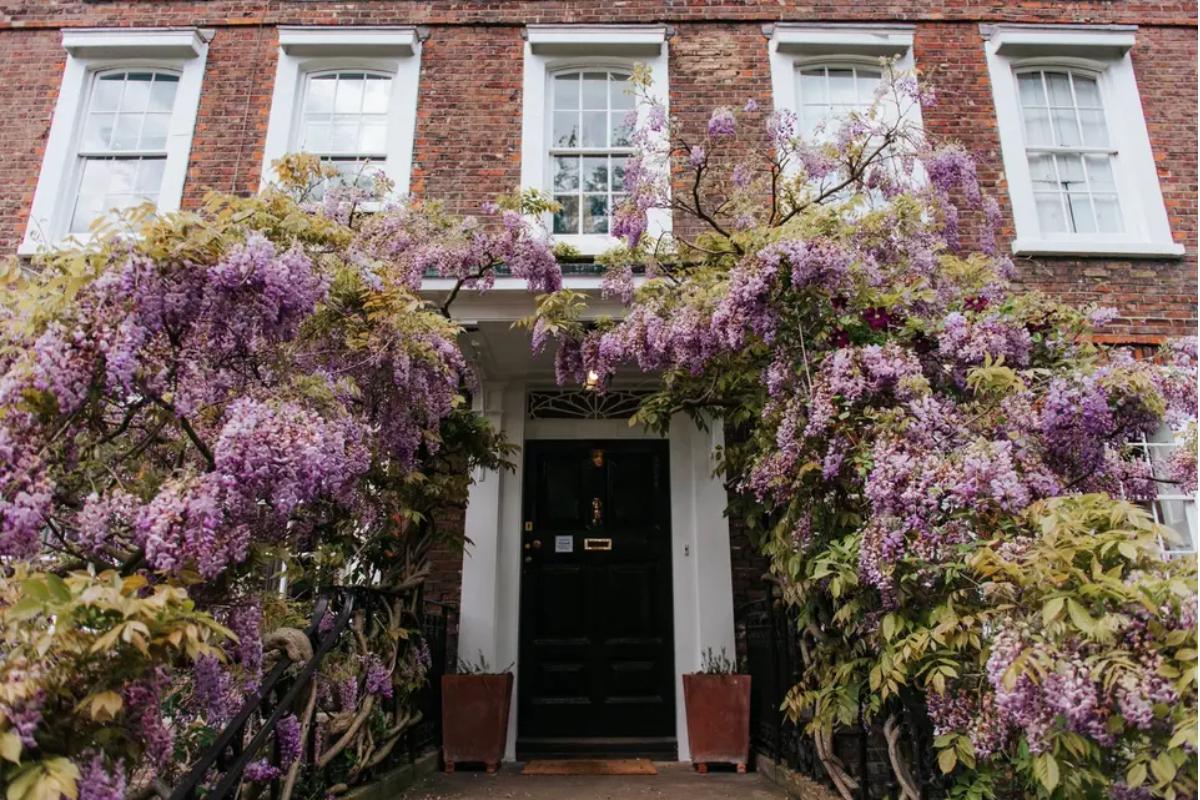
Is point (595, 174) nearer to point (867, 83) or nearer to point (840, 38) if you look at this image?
point (840, 38)

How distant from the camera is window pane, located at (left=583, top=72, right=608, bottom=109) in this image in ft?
23.2

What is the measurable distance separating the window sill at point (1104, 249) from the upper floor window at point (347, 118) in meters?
5.54

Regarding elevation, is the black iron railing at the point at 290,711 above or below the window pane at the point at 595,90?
below

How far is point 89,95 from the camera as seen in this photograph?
710 centimetres

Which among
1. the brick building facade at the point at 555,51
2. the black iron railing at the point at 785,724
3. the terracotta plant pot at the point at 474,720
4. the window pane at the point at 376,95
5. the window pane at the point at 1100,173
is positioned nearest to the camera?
the black iron railing at the point at 785,724

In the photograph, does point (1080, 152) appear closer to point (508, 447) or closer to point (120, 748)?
point (508, 447)

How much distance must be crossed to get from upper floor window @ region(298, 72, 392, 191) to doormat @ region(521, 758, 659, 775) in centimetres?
503

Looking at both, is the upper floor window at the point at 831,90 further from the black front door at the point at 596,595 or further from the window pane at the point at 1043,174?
the black front door at the point at 596,595

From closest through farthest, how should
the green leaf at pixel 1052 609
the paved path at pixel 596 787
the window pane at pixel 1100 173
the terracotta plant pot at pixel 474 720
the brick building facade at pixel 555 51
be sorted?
the green leaf at pixel 1052 609, the paved path at pixel 596 787, the terracotta plant pot at pixel 474 720, the brick building facade at pixel 555 51, the window pane at pixel 1100 173

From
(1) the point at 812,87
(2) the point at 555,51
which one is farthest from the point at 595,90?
(1) the point at 812,87

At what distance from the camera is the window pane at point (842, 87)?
275 inches

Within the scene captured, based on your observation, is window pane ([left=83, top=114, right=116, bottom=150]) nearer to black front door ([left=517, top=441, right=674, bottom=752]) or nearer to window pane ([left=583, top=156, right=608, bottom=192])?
window pane ([left=583, top=156, right=608, bottom=192])

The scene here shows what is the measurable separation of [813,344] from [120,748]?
3122mm

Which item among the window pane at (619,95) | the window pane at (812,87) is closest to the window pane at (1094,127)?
the window pane at (812,87)
